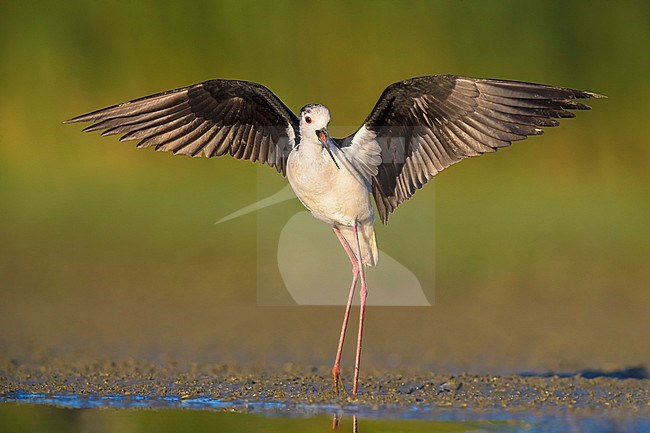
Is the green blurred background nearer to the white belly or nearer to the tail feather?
the tail feather

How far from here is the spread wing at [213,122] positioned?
10922 mm

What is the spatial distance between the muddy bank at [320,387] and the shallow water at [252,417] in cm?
11

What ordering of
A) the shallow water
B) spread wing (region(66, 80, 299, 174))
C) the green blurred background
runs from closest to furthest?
1. the shallow water
2. spread wing (region(66, 80, 299, 174))
3. the green blurred background

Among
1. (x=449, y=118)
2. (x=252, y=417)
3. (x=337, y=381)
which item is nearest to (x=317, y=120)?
(x=449, y=118)

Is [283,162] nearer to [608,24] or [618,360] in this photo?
[618,360]

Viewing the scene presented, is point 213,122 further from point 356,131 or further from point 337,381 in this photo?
point 337,381

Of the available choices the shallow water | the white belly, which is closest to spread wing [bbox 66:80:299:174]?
the white belly

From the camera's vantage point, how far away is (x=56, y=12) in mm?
17234

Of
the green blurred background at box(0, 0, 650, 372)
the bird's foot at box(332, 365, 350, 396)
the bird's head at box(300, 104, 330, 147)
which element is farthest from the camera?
the green blurred background at box(0, 0, 650, 372)

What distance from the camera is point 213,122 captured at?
1130 centimetres

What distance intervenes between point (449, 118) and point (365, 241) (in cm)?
126

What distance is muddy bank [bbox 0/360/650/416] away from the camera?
32.9 ft

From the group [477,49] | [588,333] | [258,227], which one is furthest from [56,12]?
[588,333]

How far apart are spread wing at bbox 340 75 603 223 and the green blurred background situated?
7.34 feet
